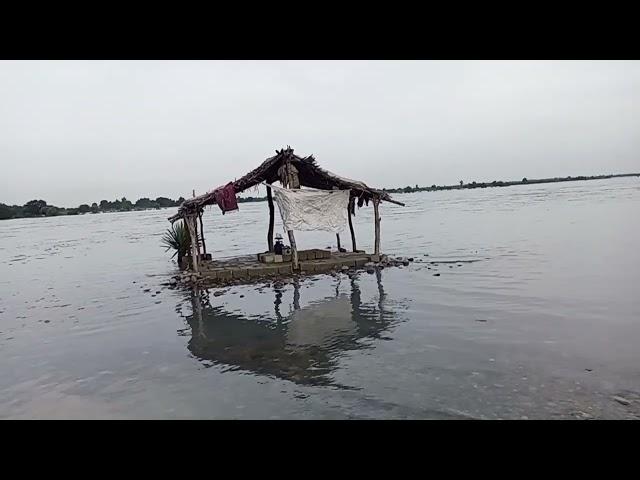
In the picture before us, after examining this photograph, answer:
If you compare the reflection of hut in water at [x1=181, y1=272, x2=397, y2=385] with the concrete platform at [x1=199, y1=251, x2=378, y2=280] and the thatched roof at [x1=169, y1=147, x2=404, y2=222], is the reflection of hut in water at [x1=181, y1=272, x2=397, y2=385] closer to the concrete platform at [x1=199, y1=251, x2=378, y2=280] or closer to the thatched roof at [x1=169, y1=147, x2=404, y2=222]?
the concrete platform at [x1=199, y1=251, x2=378, y2=280]

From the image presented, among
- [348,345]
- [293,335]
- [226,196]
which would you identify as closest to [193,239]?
[226,196]

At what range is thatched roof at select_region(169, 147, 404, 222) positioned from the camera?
16.2 metres

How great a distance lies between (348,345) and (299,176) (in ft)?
33.6

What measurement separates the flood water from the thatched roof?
10.3 feet

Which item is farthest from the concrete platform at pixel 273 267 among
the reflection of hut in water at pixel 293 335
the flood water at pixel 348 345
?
the reflection of hut in water at pixel 293 335

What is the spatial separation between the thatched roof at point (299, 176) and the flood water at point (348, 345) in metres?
3.13

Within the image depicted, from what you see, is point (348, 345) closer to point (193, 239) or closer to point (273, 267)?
point (273, 267)

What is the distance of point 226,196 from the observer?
16.8 m

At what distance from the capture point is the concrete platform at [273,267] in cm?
1669

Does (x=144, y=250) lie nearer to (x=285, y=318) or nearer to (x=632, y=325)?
(x=285, y=318)

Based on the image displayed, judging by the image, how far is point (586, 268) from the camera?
50.6ft

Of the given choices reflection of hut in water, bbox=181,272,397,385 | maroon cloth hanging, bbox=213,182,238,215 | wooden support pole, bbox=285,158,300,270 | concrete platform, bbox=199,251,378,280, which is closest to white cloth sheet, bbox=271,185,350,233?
wooden support pole, bbox=285,158,300,270
